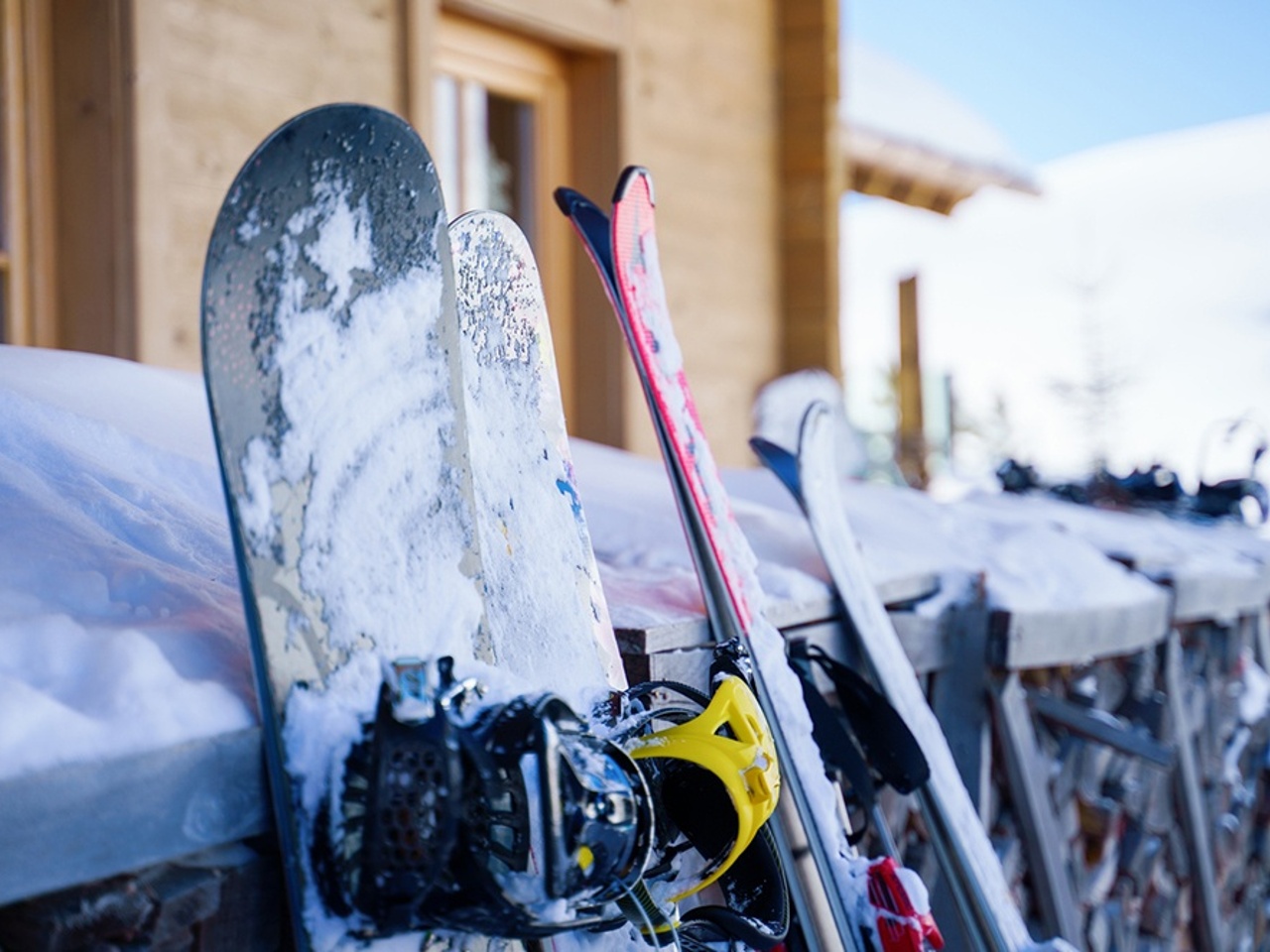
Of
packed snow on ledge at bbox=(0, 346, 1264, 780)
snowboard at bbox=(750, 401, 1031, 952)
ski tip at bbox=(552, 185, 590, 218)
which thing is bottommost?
snowboard at bbox=(750, 401, 1031, 952)

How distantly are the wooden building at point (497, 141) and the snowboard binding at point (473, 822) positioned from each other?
2292mm

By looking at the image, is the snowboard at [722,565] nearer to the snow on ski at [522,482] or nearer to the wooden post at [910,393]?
the snow on ski at [522,482]

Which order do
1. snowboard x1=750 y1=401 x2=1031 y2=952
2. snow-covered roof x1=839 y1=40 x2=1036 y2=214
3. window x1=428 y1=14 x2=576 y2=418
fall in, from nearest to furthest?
1. snowboard x1=750 y1=401 x2=1031 y2=952
2. window x1=428 y1=14 x2=576 y2=418
3. snow-covered roof x1=839 y1=40 x2=1036 y2=214

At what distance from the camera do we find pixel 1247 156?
33469mm

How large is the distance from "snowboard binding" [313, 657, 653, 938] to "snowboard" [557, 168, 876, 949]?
0.63m

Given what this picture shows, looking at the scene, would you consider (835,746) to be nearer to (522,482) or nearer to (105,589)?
(522,482)

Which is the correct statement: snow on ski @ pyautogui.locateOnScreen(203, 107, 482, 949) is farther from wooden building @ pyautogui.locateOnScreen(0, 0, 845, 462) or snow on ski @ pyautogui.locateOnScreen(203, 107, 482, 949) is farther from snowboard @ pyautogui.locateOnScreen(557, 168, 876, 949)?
wooden building @ pyautogui.locateOnScreen(0, 0, 845, 462)

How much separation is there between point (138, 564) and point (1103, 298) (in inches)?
604

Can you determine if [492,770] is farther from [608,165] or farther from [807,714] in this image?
[608,165]

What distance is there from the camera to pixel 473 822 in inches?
34.5

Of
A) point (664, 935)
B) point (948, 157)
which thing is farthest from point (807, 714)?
point (948, 157)

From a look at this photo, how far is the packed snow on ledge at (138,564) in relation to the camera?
33.3 inches

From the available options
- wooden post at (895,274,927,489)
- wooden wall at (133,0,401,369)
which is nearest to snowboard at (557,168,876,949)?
wooden wall at (133,0,401,369)

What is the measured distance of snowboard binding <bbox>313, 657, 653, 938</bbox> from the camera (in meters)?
0.85
